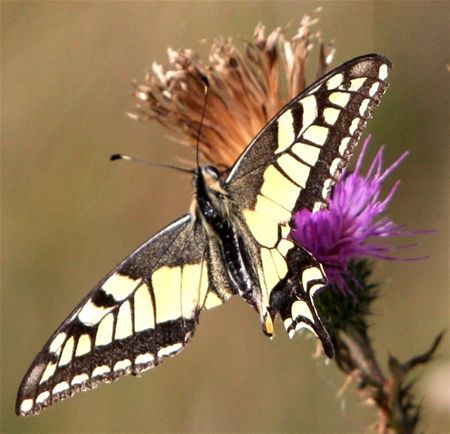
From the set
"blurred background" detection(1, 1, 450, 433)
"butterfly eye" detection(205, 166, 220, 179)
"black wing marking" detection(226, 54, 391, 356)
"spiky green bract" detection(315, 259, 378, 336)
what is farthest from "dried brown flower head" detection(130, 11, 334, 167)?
Result: "blurred background" detection(1, 1, 450, 433)

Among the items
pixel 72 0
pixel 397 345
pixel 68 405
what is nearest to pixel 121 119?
pixel 72 0

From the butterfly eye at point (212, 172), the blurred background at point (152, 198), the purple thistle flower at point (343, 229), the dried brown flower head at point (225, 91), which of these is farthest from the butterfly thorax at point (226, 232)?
the blurred background at point (152, 198)

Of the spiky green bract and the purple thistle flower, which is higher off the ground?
the purple thistle flower

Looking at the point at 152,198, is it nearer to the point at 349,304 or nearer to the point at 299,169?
the point at 349,304

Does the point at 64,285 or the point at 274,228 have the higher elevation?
the point at 64,285

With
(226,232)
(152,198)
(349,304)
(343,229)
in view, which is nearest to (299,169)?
(226,232)

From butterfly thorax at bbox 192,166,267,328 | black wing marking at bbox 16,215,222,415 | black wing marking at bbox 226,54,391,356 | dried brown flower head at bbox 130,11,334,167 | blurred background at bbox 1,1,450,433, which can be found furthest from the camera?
blurred background at bbox 1,1,450,433

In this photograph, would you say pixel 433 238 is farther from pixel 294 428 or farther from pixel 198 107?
pixel 198 107

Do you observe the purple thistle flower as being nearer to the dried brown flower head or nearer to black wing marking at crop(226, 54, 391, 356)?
black wing marking at crop(226, 54, 391, 356)
